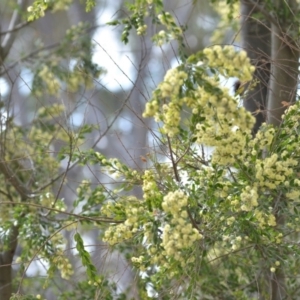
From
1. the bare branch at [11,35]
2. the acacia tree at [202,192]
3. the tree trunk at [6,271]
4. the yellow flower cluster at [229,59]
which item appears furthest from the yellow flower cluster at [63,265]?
the bare branch at [11,35]

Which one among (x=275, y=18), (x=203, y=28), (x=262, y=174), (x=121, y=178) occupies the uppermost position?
(x=203, y=28)

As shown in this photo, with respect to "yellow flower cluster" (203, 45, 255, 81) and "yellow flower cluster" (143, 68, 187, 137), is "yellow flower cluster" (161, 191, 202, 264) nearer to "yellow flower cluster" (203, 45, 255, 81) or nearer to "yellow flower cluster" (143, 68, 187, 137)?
"yellow flower cluster" (143, 68, 187, 137)

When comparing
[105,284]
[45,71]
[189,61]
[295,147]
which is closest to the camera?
[189,61]

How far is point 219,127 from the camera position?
1.46 meters

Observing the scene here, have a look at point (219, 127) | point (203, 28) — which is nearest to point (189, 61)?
point (219, 127)

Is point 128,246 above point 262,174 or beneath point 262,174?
above

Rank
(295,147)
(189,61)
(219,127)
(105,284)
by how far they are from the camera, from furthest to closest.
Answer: (105,284) → (295,147) → (219,127) → (189,61)

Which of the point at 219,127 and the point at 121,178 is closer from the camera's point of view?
the point at 219,127

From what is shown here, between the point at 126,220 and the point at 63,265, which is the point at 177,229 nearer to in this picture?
the point at 126,220

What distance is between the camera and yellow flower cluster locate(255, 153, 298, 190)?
5.05ft

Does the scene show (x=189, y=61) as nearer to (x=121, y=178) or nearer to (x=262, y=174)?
(x=262, y=174)

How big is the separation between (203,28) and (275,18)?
13.7 feet

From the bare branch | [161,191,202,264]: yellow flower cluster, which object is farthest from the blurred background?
[161,191,202,264]: yellow flower cluster

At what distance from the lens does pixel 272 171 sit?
5.07 ft
